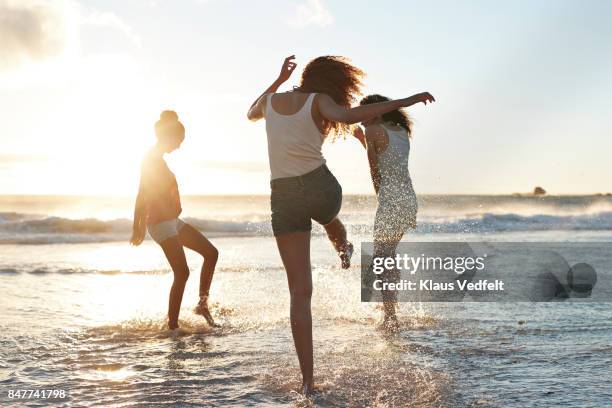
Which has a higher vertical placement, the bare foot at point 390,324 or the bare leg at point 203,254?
the bare leg at point 203,254

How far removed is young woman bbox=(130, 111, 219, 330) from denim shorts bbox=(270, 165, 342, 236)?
7.72ft

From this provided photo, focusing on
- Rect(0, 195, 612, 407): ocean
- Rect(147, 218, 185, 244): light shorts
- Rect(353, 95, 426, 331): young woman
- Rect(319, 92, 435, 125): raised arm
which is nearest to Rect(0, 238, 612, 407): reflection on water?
Rect(0, 195, 612, 407): ocean

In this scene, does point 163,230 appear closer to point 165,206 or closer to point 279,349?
point 165,206

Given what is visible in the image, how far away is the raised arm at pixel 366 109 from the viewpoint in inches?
141

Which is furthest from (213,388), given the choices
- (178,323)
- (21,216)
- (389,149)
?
(21,216)

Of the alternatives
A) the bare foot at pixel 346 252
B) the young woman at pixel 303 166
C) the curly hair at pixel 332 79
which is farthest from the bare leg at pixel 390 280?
the curly hair at pixel 332 79

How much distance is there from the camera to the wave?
20.3m

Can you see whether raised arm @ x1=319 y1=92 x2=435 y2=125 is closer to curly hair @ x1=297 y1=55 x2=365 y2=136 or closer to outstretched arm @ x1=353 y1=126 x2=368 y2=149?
curly hair @ x1=297 y1=55 x2=365 y2=136

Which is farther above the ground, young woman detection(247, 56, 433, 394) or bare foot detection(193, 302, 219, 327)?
young woman detection(247, 56, 433, 394)

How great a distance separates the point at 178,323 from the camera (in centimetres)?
636

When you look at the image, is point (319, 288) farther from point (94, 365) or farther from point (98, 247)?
point (98, 247)

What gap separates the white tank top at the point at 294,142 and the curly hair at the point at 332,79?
0.16 metres

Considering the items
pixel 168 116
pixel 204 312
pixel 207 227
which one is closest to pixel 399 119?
pixel 168 116

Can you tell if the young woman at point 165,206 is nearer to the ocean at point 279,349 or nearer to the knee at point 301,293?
the ocean at point 279,349
